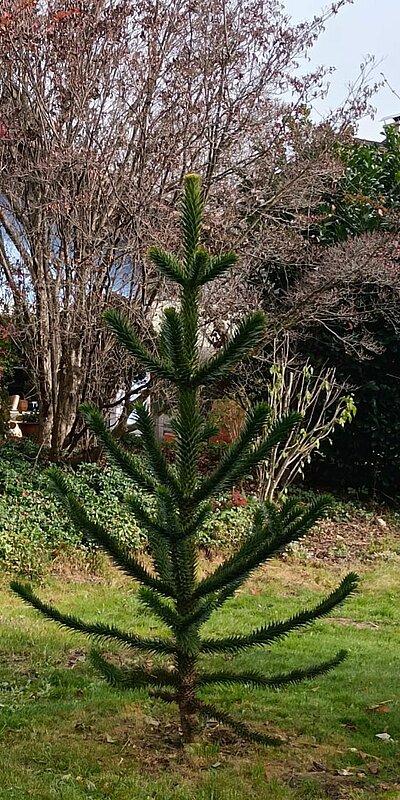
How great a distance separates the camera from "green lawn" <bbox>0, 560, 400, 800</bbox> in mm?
3475

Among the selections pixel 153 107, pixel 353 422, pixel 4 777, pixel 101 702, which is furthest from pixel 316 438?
pixel 4 777

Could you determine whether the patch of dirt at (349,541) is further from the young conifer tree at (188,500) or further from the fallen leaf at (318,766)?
the young conifer tree at (188,500)

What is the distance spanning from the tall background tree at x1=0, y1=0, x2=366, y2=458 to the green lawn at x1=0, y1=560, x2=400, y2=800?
3.20 m

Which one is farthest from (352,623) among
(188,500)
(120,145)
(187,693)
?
(120,145)

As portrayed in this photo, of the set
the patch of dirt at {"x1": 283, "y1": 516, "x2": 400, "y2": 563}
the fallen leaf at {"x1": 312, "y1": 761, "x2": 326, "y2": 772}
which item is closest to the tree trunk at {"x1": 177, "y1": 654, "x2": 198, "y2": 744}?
the fallen leaf at {"x1": 312, "y1": 761, "x2": 326, "y2": 772}

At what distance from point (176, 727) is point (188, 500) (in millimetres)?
1367

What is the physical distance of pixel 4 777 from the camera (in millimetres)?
3482

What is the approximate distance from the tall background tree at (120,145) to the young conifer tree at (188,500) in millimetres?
4840

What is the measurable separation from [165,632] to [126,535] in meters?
2.03

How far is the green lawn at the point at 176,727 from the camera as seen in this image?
137 inches

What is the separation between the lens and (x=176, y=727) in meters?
4.12

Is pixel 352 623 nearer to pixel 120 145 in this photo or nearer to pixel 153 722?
pixel 153 722

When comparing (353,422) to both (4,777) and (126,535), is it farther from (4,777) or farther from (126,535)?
(4,777)

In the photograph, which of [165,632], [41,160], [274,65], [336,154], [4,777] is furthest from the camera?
[336,154]
